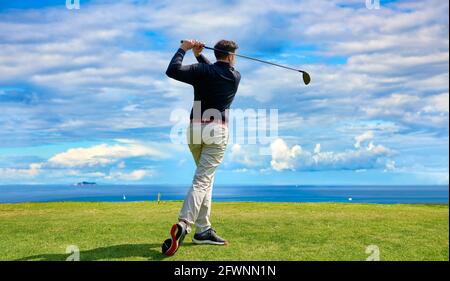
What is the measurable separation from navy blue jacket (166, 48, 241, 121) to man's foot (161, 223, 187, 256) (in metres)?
1.70

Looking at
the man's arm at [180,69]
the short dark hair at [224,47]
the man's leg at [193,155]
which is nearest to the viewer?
the man's arm at [180,69]

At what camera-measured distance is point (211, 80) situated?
7031 millimetres

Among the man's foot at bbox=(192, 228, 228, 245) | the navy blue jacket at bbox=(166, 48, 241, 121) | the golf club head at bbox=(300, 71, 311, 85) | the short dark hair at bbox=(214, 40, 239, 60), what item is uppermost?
the short dark hair at bbox=(214, 40, 239, 60)

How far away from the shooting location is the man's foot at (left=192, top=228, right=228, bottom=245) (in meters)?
7.29

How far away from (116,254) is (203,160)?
1774 mm

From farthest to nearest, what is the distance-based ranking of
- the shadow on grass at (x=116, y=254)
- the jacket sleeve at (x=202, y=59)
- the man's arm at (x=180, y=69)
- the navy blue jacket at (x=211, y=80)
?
the jacket sleeve at (x=202, y=59), the navy blue jacket at (x=211, y=80), the man's arm at (x=180, y=69), the shadow on grass at (x=116, y=254)

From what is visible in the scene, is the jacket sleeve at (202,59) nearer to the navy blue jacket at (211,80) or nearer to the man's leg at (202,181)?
the navy blue jacket at (211,80)

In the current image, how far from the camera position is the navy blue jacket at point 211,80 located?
678 centimetres

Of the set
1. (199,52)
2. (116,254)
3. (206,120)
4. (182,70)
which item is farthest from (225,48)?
(116,254)

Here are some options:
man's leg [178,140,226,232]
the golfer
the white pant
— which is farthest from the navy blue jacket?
man's leg [178,140,226,232]

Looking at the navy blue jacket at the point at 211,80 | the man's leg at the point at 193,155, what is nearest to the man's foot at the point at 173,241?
the man's leg at the point at 193,155

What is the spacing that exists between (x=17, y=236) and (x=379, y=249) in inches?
235

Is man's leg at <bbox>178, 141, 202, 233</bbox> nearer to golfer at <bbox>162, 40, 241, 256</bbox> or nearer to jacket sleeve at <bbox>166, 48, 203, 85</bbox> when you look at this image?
golfer at <bbox>162, 40, 241, 256</bbox>
